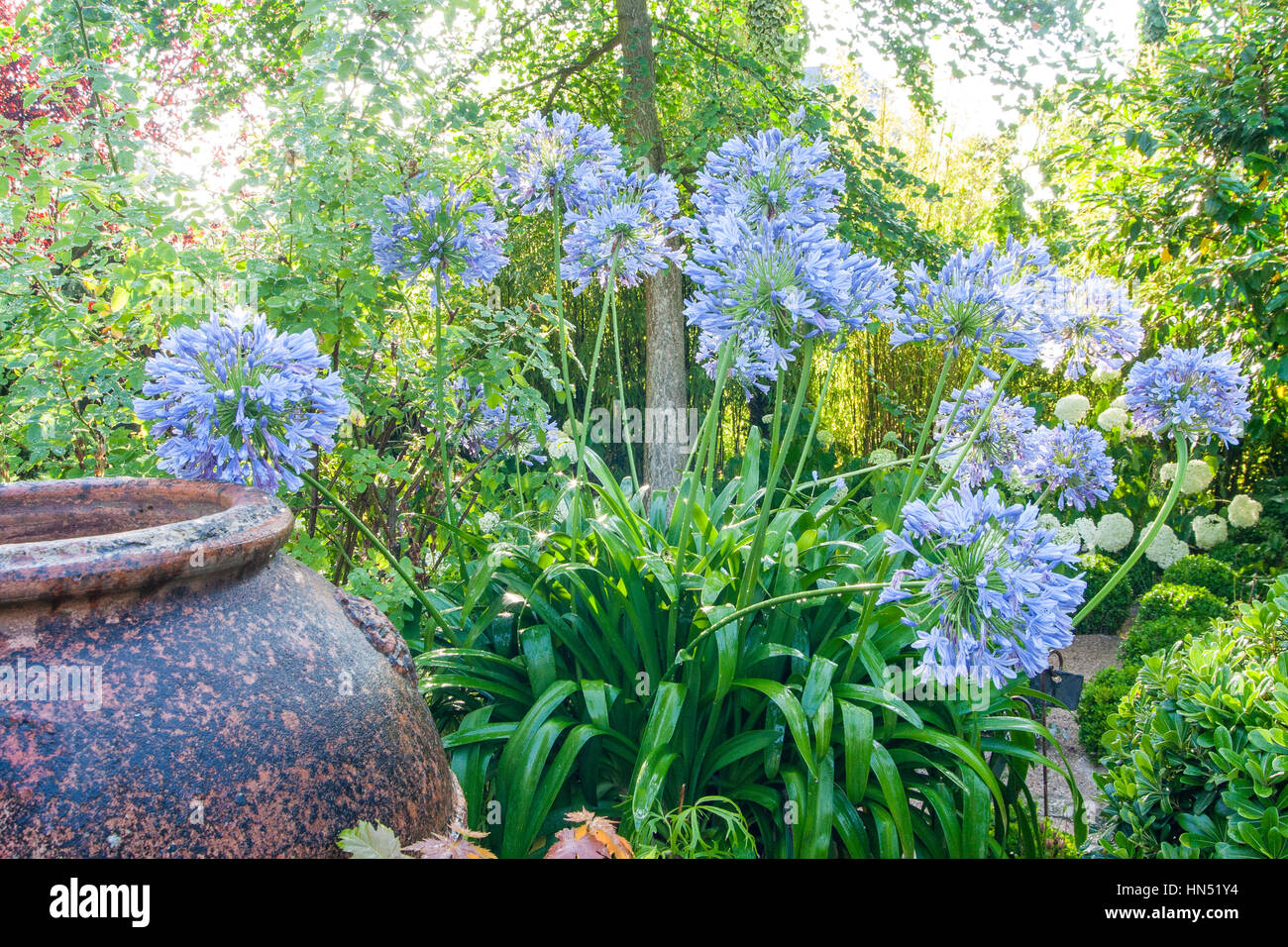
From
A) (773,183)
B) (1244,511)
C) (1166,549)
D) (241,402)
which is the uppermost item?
(773,183)

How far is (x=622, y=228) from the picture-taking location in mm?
2590

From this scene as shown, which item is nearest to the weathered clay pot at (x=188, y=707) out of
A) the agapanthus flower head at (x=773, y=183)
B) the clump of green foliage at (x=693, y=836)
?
the clump of green foliage at (x=693, y=836)

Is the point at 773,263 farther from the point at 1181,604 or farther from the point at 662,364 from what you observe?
the point at 662,364

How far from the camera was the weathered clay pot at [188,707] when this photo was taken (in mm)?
1038

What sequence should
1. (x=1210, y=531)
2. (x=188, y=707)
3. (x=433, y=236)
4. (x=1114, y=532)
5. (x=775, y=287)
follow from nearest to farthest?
(x=188, y=707) → (x=775, y=287) → (x=433, y=236) → (x=1210, y=531) → (x=1114, y=532)

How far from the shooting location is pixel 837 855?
213 centimetres

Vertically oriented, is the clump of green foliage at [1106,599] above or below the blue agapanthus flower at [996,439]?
below

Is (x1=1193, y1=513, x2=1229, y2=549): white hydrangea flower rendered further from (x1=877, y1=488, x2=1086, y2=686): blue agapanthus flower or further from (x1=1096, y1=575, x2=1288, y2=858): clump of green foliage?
(x1=877, y1=488, x2=1086, y2=686): blue agapanthus flower

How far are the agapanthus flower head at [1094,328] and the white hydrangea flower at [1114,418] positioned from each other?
354 cm

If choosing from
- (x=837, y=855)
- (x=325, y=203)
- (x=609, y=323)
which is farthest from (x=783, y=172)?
(x=609, y=323)

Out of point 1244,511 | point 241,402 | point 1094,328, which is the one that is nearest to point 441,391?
point 241,402

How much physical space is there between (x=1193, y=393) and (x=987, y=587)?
4.01ft

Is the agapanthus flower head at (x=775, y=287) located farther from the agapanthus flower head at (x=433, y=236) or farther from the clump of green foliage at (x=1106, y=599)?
the clump of green foliage at (x=1106, y=599)

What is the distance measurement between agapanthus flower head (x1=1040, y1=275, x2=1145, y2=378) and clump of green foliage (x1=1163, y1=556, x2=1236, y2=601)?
11.1ft
